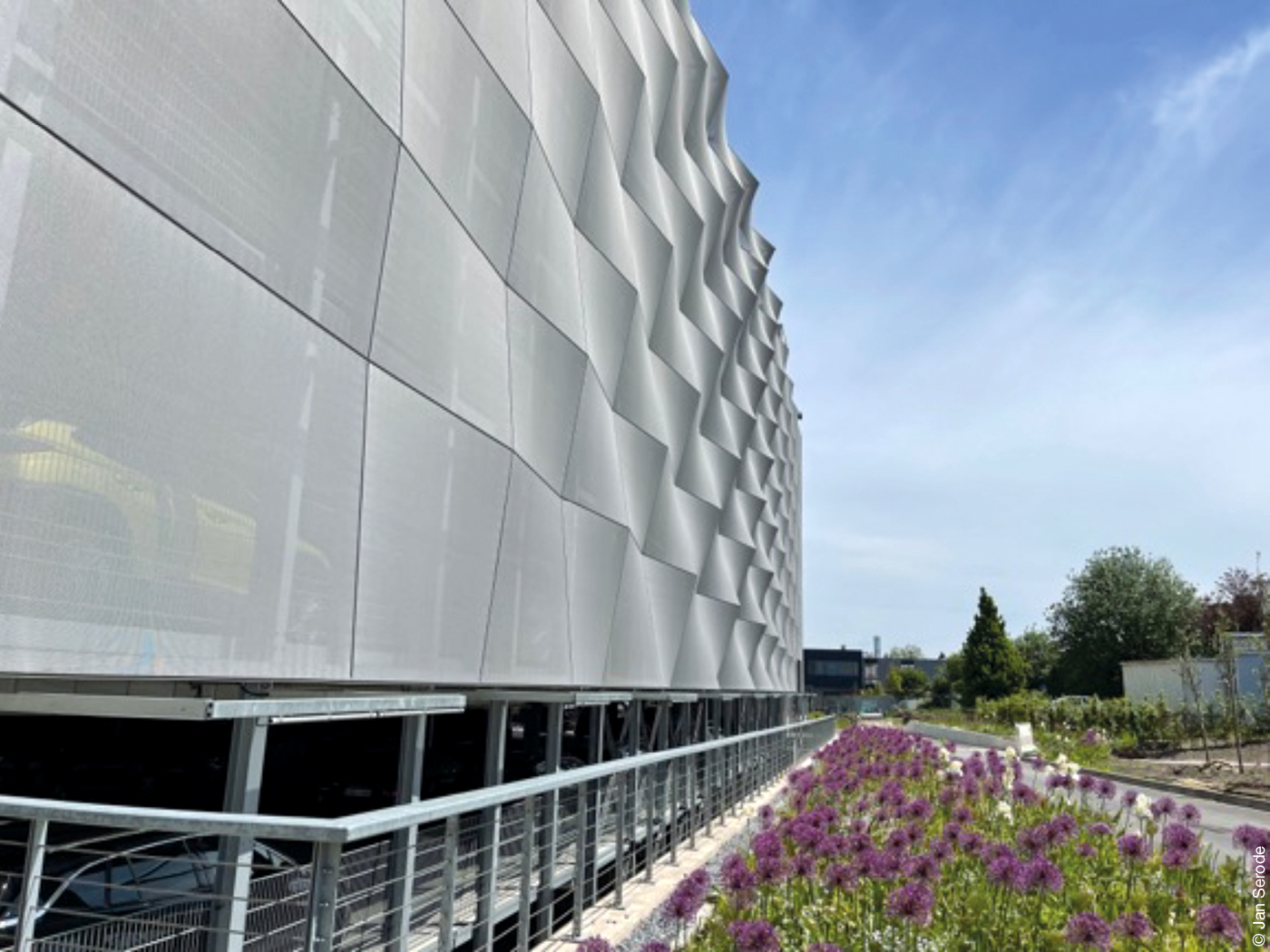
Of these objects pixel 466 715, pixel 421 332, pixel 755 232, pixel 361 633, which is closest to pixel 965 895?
pixel 361 633

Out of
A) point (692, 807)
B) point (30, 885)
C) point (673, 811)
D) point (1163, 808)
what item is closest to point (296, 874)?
point (30, 885)

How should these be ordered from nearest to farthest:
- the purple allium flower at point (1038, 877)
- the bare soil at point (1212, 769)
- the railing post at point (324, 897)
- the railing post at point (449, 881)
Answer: the railing post at point (324, 897) → the railing post at point (449, 881) → the purple allium flower at point (1038, 877) → the bare soil at point (1212, 769)

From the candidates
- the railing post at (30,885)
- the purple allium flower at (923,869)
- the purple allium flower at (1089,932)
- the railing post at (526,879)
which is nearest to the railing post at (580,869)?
the railing post at (526,879)

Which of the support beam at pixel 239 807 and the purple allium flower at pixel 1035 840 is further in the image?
the purple allium flower at pixel 1035 840

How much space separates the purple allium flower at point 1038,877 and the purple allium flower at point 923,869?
0.37 m

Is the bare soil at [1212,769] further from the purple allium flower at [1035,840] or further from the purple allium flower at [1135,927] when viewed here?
the purple allium flower at [1135,927]

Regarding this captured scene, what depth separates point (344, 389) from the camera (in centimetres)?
566

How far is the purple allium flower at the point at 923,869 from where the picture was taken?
4500mm

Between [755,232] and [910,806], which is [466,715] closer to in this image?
[910,806]

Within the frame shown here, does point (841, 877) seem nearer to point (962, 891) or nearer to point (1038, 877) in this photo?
point (1038, 877)

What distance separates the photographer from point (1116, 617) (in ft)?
202

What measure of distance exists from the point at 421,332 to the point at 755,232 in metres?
27.5

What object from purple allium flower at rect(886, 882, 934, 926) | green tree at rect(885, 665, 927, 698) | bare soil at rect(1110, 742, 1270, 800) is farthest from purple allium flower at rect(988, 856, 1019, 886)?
green tree at rect(885, 665, 927, 698)

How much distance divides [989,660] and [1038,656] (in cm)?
1981
